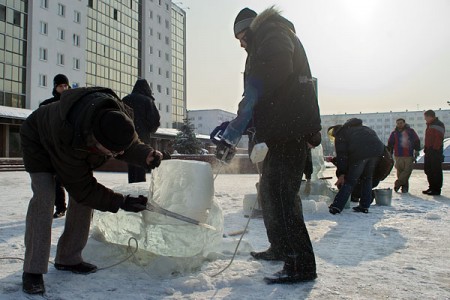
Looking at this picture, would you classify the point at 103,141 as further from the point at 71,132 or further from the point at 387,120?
the point at 387,120

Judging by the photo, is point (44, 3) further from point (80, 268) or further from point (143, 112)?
point (80, 268)

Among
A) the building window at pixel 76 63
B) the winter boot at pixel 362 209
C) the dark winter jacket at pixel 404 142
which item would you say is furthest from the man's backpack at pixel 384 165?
the building window at pixel 76 63

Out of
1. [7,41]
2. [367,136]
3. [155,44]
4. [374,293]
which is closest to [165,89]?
[155,44]

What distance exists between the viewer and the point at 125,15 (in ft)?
140

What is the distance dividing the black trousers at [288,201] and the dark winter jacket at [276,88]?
0.11m

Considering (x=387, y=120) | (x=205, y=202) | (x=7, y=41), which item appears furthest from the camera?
(x=387, y=120)

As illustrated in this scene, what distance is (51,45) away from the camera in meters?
32.8

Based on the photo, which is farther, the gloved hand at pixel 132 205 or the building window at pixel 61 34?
the building window at pixel 61 34

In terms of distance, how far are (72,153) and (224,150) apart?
92cm

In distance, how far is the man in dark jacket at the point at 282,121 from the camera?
238 centimetres

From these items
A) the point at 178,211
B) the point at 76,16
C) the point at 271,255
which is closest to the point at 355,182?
the point at 271,255

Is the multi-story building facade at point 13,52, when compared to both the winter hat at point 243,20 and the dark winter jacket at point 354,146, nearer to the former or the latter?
the dark winter jacket at point 354,146

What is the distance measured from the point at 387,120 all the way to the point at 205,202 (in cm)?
10654

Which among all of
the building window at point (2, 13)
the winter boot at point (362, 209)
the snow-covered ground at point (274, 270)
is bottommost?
the snow-covered ground at point (274, 270)
